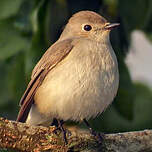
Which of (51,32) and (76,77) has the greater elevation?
(51,32)

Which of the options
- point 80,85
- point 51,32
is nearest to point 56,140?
point 80,85

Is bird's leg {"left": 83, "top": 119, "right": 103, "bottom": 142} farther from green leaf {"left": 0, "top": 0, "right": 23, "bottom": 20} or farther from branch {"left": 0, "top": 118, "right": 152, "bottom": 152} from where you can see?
green leaf {"left": 0, "top": 0, "right": 23, "bottom": 20}

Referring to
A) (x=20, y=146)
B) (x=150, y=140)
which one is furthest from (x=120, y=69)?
(x=20, y=146)

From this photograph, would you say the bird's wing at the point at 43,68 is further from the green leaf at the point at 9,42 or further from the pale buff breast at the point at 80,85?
the green leaf at the point at 9,42

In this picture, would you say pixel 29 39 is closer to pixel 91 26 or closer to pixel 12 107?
pixel 91 26

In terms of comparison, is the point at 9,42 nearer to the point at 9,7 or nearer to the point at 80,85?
the point at 9,7

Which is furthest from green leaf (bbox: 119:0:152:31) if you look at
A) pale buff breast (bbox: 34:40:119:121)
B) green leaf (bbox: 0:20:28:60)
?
green leaf (bbox: 0:20:28:60)

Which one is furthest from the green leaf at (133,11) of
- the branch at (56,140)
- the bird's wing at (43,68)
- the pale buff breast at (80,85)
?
the branch at (56,140)
